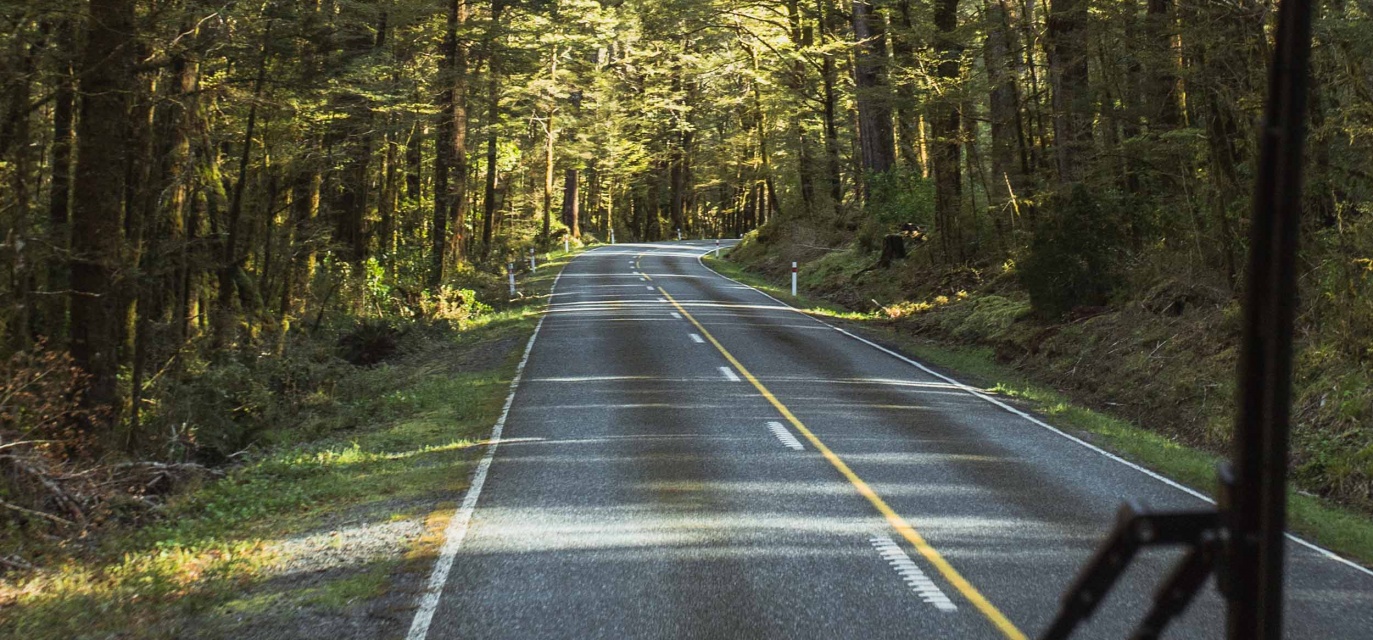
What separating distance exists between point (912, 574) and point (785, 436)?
4.94 metres

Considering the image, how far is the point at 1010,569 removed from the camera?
7.46 metres

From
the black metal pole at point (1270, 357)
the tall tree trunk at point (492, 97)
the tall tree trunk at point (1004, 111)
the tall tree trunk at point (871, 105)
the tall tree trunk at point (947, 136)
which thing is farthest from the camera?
the tall tree trunk at point (871, 105)

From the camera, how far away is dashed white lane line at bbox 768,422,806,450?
38.6 feet

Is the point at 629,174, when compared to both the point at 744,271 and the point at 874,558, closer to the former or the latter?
the point at 744,271

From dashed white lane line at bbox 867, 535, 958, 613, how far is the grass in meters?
3.56

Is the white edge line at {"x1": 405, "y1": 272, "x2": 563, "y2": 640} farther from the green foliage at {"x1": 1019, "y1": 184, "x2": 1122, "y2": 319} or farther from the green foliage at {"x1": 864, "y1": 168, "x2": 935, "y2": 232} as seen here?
the green foliage at {"x1": 864, "y1": 168, "x2": 935, "y2": 232}

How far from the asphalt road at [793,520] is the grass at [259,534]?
A: 70 cm

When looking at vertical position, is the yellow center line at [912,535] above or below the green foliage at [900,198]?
below

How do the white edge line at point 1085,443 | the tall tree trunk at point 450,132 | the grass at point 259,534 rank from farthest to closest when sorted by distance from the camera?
the tall tree trunk at point 450,132, the white edge line at point 1085,443, the grass at point 259,534

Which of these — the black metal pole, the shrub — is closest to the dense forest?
the shrub

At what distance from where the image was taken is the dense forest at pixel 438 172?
12.0 metres

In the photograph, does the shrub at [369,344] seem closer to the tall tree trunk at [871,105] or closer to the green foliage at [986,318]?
the green foliage at [986,318]

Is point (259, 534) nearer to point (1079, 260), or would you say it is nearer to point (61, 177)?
point (61, 177)

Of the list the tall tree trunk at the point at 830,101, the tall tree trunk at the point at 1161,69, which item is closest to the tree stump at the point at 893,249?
the tall tree trunk at the point at 830,101
